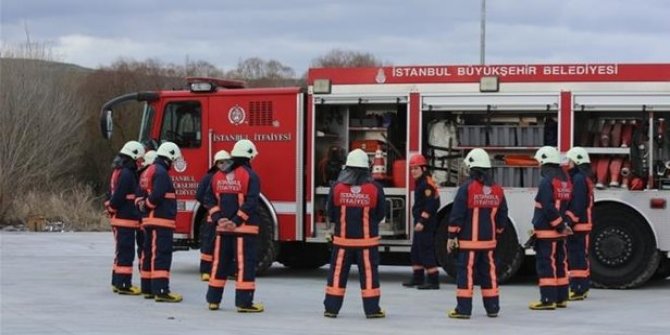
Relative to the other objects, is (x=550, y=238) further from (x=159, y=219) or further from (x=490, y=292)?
(x=159, y=219)

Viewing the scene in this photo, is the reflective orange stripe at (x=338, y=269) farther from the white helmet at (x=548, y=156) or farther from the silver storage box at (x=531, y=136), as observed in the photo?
the silver storage box at (x=531, y=136)

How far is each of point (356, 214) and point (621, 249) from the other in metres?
4.31

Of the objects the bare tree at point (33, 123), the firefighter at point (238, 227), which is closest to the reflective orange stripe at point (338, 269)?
the firefighter at point (238, 227)

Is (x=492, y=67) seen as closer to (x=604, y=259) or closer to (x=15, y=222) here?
(x=604, y=259)

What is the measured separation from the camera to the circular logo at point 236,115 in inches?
568

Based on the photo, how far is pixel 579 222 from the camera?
1204 cm

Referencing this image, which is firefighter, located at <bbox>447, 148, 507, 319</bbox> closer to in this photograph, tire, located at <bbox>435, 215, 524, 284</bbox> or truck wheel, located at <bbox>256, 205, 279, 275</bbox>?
tire, located at <bbox>435, 215, 524, 284</bbox>

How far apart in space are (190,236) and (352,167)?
185 inches

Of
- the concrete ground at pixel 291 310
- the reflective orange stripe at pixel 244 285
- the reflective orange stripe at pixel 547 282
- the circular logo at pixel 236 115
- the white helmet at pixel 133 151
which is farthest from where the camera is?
the circular logo at pixel 236 115

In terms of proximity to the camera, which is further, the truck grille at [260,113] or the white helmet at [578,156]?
the truck grille at [260,113]

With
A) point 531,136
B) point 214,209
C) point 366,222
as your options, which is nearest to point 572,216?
point 531,136

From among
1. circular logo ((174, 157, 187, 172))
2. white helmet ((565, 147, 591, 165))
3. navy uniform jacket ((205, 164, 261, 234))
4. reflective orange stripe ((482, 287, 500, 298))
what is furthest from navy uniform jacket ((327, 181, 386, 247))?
circular logo ((174, 157, 187, 172))

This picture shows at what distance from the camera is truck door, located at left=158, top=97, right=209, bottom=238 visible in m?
14.6

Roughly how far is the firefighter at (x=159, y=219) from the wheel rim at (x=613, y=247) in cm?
537
